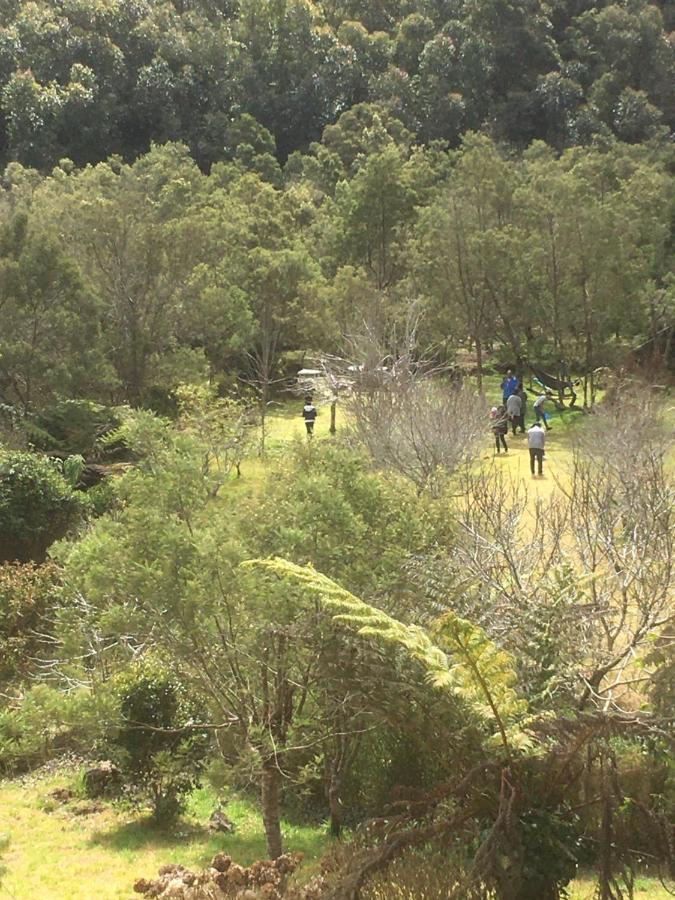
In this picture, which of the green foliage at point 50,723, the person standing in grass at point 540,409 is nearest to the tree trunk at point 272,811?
the green foliage at point 50,723

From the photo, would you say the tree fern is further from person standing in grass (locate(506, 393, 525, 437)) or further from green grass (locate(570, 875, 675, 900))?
person standing in grass (locate(506, 393, 525, 437))

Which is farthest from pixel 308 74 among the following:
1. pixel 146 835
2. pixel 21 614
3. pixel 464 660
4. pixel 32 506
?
pixel 464 660

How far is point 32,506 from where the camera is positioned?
1956cm

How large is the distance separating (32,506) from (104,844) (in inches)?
392

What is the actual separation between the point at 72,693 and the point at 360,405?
1140cm

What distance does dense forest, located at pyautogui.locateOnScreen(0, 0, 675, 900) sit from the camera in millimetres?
7367

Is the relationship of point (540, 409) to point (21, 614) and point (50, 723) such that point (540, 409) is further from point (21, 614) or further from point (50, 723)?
point (50, 723)

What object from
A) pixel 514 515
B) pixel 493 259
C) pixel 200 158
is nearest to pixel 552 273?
pixel 493 259

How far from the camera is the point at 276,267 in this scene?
3581 cm

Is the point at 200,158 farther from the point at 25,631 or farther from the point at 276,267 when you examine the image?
the point at 25,631

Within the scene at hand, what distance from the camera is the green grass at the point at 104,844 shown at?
9.38 meters

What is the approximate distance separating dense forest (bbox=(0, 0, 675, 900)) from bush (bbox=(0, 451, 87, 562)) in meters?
0.08

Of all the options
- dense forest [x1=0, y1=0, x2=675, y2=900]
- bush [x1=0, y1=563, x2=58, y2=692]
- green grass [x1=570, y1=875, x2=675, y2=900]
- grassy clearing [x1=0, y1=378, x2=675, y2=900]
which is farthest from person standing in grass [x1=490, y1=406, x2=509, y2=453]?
green grass [x1=570, y1=875, x2=675, y2=900]

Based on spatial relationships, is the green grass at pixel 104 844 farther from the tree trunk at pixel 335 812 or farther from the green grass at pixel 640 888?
the green grass at pixel 640 888
